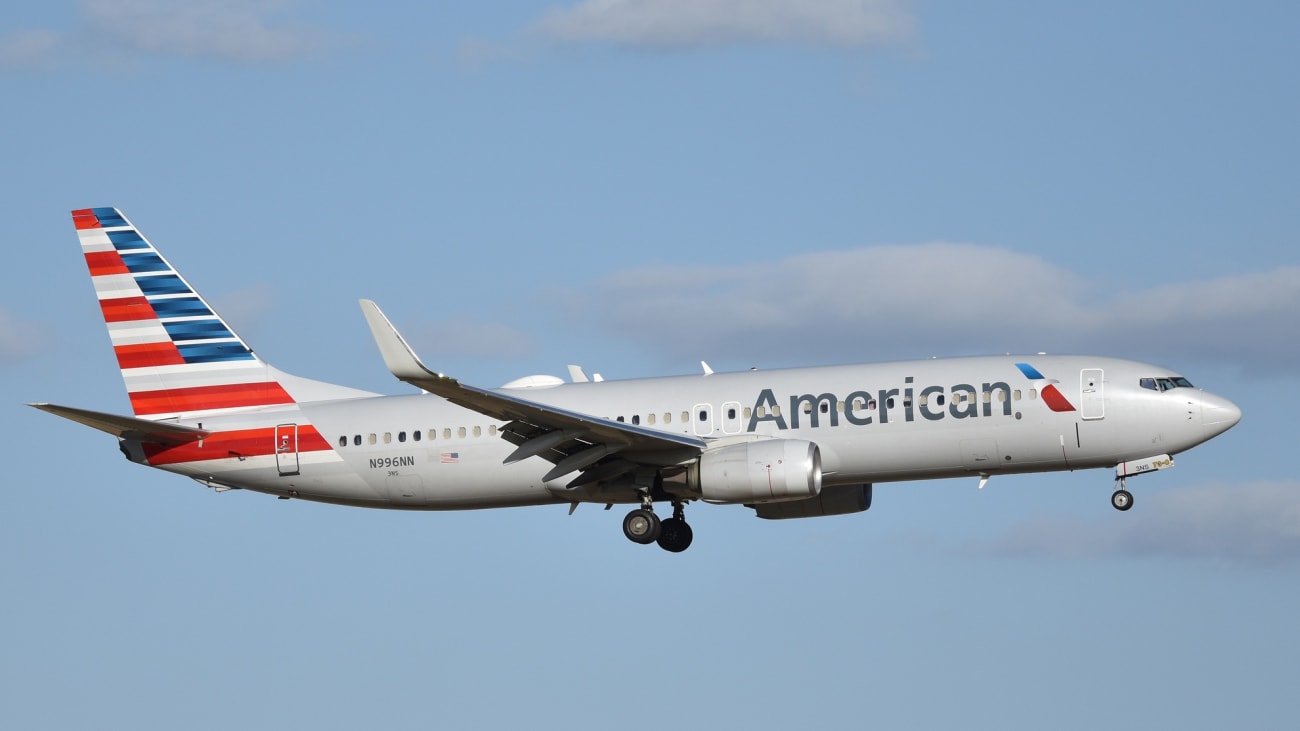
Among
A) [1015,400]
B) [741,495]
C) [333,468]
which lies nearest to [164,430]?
[333,468]

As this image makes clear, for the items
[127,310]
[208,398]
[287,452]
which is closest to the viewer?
[287,452]

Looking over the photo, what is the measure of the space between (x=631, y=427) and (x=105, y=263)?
17.4 meters

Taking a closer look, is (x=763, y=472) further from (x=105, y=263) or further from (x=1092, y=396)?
(x=105, y=263)

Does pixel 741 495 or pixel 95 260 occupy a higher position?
pixel 95 260

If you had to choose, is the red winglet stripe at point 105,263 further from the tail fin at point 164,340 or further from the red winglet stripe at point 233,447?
the red winglet stripe at point 233,447

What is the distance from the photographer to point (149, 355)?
4966cm

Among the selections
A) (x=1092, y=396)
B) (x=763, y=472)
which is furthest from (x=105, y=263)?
(x=1092, y=396)

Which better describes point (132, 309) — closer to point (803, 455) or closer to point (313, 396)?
point (313, 396)

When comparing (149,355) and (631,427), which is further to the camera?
(149,355)

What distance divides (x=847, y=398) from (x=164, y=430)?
57.6ft

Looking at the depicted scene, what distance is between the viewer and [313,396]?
48281mm

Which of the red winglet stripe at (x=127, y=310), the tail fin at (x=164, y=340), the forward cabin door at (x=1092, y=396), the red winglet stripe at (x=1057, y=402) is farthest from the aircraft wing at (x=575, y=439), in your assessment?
the red winglet stripe at (x=127, y=310)

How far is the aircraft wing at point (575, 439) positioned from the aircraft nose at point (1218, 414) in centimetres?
1184

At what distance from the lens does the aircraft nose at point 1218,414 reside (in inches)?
1678
